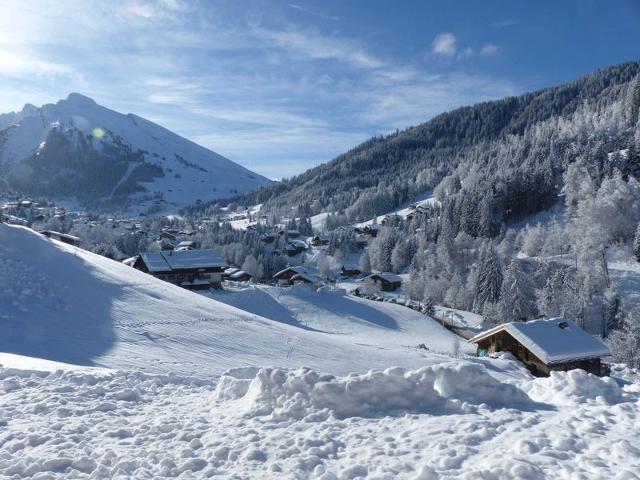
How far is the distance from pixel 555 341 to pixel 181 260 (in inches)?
1899

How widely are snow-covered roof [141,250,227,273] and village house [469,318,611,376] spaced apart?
41521mm

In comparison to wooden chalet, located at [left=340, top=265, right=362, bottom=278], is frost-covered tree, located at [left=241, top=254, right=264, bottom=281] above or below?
below

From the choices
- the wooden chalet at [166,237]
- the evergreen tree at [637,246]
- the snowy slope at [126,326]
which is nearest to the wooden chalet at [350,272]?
the evergreen tree at [637,246]

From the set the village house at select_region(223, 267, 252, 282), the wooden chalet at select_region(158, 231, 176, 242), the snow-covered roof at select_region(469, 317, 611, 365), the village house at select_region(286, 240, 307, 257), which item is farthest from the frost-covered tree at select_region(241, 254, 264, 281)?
the snow-covered roof at select_region(469, 317, 611, 365)

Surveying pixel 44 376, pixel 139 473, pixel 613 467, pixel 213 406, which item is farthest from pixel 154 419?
pixel 613 467

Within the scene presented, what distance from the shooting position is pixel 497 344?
112ft

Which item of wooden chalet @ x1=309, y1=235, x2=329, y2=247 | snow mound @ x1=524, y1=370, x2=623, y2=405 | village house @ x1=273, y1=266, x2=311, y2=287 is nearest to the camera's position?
snow mound @ x1=524, y1=370, x2=623, y2=405

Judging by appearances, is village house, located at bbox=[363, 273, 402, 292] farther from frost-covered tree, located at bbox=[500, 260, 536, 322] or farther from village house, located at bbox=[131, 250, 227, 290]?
village house, located at bbox=[131, 250, 227, 290]

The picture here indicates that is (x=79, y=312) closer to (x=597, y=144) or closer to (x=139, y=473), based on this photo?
(x=139, y=473)

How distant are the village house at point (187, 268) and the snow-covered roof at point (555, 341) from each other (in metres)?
41.2

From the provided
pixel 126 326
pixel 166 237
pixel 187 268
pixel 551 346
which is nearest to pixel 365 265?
pixel 187 268

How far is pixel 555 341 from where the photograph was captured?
1223 inches

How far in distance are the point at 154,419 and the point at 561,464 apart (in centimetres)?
760

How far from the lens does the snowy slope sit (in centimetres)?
2006
